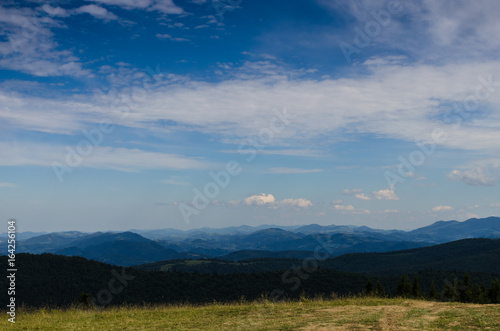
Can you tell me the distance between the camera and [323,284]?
136000 millimetres

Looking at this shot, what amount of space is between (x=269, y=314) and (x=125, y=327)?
731 cm

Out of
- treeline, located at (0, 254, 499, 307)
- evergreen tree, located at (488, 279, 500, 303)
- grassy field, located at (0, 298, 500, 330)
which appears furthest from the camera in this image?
treeline, located at (0, 254, 499, 307)

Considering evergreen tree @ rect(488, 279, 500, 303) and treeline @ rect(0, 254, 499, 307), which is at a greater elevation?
evergreen tree @ rect(488, 279, 500, 303)

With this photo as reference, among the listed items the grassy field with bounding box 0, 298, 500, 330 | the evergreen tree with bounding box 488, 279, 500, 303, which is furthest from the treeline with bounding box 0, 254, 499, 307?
the grassy field with bounding box 0, 298, 500, 330

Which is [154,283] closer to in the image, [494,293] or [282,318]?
[494,293]

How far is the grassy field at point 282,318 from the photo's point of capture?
48.6 ft

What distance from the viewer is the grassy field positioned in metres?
14.8

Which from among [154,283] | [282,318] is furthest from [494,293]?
[154,283]

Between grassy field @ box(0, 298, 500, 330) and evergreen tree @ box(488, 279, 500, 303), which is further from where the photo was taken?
evergreen tree @ box(488, 279, 500, 303)

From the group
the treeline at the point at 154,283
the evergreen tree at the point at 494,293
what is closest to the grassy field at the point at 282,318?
the evergreen tree at the point at 494,293

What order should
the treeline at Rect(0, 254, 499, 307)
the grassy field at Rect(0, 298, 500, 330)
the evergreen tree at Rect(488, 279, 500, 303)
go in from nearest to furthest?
the grassy field at Rect(0, 298, 500, 330) < the evergreen tree at Rect(488, 279, 500, 303) < the treeline at Rect(0, 254, 499, 307)

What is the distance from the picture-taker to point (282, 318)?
1716 cm

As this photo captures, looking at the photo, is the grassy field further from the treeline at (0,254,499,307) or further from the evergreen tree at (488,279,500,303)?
the treeline at (0,254,499,307)

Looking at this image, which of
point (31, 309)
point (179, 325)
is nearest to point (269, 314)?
point (179, 325)
